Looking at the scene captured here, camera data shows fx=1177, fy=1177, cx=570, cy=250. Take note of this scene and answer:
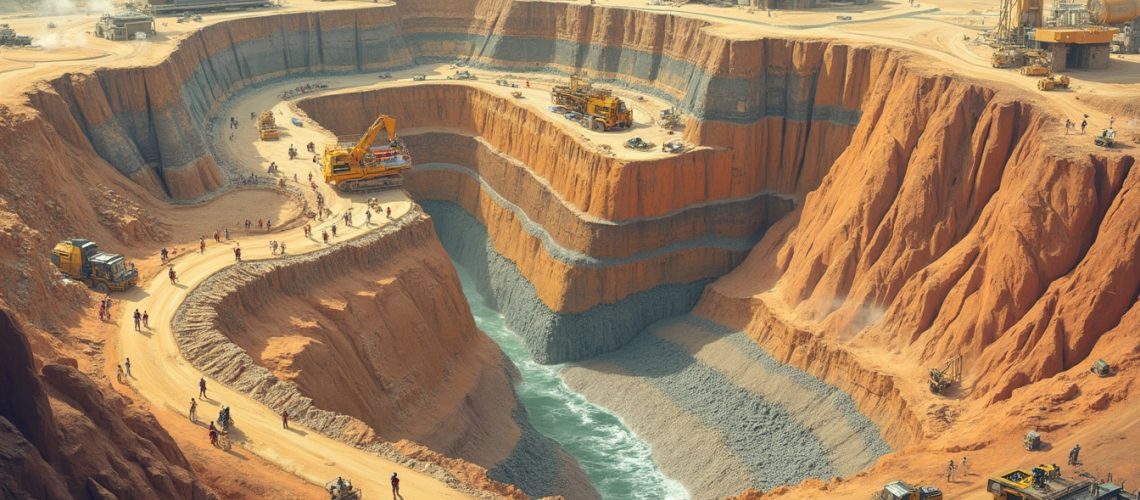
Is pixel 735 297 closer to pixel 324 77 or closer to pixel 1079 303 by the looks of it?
pixel 1079 303

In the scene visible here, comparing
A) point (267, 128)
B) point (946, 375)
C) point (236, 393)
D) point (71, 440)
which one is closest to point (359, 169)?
point (267, 128)

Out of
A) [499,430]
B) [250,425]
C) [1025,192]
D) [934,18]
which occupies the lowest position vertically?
[499,430]

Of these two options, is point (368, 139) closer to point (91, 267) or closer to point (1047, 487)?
point (91, 267)

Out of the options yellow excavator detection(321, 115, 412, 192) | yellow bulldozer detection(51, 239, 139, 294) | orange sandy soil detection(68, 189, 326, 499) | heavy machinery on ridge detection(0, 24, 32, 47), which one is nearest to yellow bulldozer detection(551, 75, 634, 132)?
yellow excavator detection(321, 115, 412, 192)

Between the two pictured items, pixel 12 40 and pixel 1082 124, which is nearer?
pixel 1082 124

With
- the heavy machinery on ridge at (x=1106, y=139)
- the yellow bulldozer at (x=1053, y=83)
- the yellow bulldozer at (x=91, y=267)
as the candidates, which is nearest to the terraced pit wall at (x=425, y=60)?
the yellow bulldozer at (x=91, y=267)

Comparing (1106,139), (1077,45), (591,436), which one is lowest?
(591,436)

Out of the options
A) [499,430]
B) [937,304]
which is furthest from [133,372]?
[937,304]
